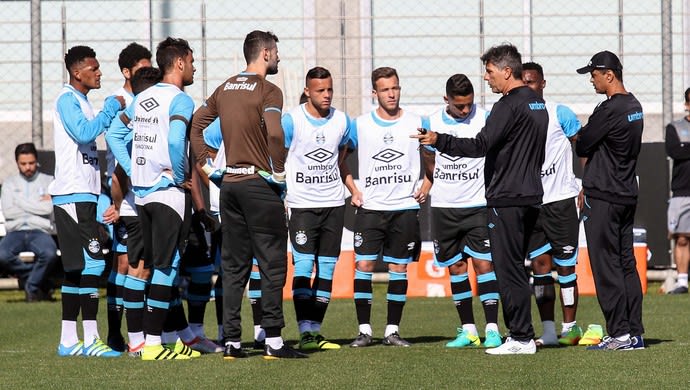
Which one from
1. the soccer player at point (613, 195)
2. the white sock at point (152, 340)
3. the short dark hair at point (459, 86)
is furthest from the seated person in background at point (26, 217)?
the soccer player at point (613, 195)

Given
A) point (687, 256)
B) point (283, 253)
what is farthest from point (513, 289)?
point (687, 256)

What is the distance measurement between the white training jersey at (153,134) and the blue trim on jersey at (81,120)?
38 cm

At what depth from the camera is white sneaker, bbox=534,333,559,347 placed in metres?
10.1

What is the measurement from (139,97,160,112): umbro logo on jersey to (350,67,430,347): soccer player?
1.82m

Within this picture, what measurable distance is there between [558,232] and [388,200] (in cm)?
132

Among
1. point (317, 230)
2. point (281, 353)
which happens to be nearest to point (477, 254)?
point (317, 230)

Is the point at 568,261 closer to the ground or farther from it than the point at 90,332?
farther from it

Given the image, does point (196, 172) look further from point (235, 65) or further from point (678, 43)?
point (678, 43)

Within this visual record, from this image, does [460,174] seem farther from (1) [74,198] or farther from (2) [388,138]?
(1) [74,198]

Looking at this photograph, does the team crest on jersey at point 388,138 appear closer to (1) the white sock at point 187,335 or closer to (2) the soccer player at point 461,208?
(2) the soccer player at point 461,208

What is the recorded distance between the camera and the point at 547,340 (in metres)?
10.1

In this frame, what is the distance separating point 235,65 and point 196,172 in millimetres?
6781

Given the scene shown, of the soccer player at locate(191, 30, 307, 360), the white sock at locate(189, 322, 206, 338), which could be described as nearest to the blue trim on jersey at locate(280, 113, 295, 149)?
the soccer player at locate(191, 30, 307, 360)

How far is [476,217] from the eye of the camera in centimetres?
1046
